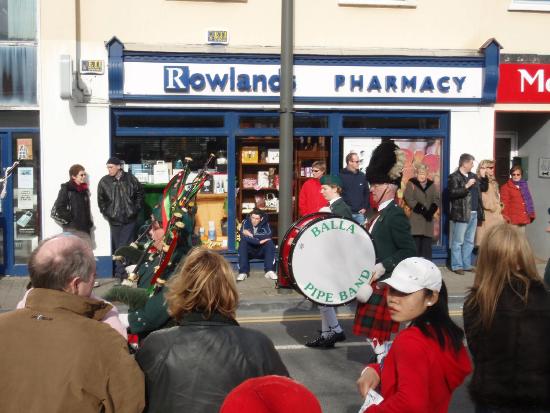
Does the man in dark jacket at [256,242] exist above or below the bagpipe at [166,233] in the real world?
below

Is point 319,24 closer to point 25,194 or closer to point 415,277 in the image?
point 25,194

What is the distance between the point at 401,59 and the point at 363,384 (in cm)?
1034

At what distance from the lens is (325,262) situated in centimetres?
696

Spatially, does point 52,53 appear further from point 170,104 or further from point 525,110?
point 525,110

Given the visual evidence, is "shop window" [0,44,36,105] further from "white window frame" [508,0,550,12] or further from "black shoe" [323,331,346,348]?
"white window frame" [508,0,550,12]

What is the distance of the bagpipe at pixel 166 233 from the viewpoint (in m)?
5.28

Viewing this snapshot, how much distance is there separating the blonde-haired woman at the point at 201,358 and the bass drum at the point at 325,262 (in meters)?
3.59

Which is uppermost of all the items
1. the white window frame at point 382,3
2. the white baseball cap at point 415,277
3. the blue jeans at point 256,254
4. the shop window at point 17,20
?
the white window frame at point 382,3

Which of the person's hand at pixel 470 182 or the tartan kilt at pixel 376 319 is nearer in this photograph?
the tartan kilt at pixel 376 319

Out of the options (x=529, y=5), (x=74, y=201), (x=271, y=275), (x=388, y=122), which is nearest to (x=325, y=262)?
(x=271, y=275)

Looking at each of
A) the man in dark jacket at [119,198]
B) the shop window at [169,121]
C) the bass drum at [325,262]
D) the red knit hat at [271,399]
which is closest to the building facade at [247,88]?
the shop window at [169,121]

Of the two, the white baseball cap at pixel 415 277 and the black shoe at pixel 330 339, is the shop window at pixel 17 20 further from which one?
the white baseball cap at pixel 415 277

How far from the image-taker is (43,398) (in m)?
2.94

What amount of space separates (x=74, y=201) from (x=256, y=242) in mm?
2870
